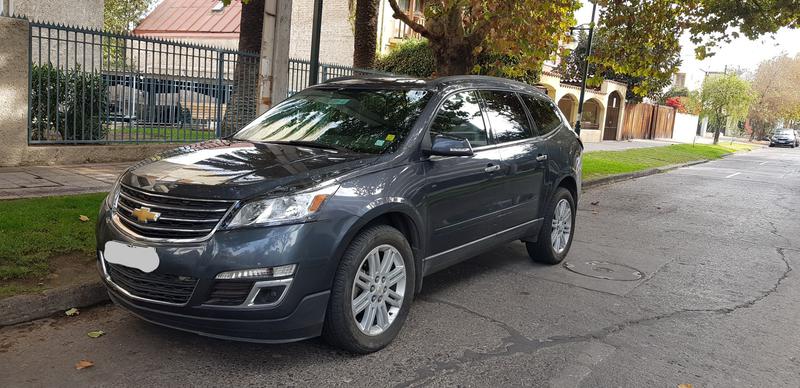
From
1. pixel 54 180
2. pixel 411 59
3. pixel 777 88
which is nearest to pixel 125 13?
pixel 411 59

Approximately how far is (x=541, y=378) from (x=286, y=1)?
523 cm

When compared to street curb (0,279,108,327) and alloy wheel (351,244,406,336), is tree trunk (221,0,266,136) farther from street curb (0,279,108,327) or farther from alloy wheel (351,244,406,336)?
alloy wheel (351,244,406,336)

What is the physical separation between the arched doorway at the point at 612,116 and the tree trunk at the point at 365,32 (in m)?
21.2

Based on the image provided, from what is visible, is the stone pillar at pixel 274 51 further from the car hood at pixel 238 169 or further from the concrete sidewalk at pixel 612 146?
the concrete sidewalk at pixel 612 146

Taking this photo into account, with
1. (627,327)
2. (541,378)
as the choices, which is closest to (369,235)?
A: (541,378)

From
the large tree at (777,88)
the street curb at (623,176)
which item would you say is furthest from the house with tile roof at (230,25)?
the large tree at (777,88)

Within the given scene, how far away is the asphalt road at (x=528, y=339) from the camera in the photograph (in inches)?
144

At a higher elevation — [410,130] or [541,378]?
[410,130]

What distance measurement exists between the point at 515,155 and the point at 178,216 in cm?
302

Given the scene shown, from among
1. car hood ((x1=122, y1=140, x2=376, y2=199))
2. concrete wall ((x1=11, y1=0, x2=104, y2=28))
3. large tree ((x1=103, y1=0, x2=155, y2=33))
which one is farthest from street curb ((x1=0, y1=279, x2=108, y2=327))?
large tree ((x1=103, y1=0, x2=155, y2=33))

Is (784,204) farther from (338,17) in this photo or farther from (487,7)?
(338,17)

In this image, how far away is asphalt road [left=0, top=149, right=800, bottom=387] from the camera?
366 cm

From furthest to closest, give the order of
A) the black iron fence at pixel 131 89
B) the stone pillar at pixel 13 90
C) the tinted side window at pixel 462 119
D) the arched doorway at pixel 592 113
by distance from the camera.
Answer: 1. the arched doorway at pixel 592 113
2. the black iron fence at pixel 131 89
3. the stone pillar at pixel 13 90
4. the tinted side window at pixel 462 119

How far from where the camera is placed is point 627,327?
15.6 ft
